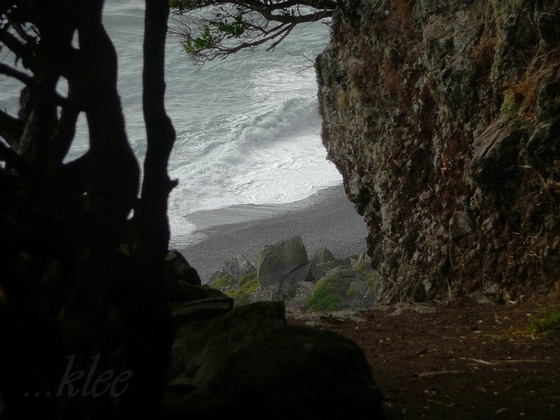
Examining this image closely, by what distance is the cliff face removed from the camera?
5.93 m

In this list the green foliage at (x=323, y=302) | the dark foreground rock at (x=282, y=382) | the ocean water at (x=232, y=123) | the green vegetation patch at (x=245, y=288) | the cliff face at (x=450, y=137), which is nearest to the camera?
the dark foreground rock at (x=282, y=382)

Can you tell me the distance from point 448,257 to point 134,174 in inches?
203

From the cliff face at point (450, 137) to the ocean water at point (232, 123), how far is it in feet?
30.0

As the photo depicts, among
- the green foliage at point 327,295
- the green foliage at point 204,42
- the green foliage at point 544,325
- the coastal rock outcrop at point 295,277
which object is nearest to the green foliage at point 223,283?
the coastal rock outcrop at point 295,277

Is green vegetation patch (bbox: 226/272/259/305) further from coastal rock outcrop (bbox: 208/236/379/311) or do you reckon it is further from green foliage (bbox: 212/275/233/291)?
green foliage (bbox: 212/275/233/291)

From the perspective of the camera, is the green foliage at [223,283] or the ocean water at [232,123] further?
the ocean water at [232,123]

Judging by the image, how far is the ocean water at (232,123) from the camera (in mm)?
21984

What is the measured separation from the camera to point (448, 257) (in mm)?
7105

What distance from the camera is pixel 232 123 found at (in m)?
27.7

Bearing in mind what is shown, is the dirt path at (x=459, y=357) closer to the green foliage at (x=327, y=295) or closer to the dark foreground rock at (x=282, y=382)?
the dark foreground rock at (x=282, y=382)

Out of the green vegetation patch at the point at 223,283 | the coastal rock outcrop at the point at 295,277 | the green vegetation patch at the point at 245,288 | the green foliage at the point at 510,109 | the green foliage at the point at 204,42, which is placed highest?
the green foliage at the point at 204,42

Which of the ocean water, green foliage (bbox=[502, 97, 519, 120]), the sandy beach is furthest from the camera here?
the ocean water

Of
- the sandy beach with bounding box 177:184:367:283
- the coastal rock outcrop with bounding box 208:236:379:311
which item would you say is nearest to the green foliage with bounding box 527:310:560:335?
the coastal rock outcrop with bounding box 208:236:379:311

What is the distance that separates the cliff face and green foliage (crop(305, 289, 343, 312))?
3294 millimetres
